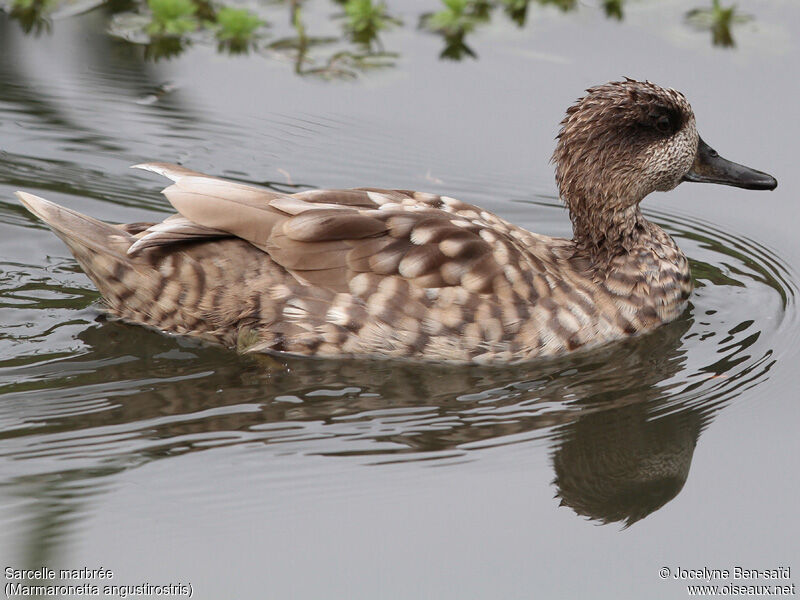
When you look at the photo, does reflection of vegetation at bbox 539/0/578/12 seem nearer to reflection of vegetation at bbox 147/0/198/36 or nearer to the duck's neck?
reflection of vegetation at bbox 147/0/198/36

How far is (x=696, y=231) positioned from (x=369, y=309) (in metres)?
2.78

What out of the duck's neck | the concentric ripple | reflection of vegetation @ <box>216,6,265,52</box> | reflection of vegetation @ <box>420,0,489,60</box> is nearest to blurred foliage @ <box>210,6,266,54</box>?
reflection of vegetation @ <box>216,6,265,52</box>

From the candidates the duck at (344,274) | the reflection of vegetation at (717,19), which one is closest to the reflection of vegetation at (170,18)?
the duck at (344,274)

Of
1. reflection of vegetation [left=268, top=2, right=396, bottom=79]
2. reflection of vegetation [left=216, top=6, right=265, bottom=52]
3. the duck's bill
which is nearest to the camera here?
the duck's bill

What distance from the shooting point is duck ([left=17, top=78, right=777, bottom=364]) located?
707 cm

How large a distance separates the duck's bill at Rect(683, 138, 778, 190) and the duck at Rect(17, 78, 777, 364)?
1.86 feet

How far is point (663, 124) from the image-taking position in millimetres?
7617

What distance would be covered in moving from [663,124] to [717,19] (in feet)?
11.1

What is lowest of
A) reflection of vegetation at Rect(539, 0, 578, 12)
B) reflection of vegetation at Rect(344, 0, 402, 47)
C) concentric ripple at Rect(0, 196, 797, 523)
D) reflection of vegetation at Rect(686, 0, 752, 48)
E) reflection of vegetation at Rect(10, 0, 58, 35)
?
concentric ripple at Rect(0, 196, 797, 523)

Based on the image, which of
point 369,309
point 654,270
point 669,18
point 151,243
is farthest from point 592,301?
point 669,18

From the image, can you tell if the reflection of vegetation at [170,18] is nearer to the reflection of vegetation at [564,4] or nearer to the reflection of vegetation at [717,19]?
the reflection of vegetation at [564,4]

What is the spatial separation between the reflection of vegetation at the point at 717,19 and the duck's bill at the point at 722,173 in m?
2.78

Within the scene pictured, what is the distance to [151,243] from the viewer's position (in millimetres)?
7074

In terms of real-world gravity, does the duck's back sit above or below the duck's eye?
below
